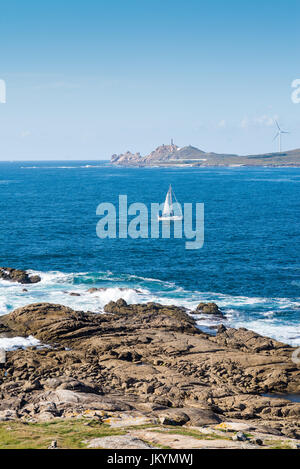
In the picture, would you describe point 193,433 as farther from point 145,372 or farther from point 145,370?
point 145,370

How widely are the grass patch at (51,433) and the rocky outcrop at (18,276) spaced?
137 ft

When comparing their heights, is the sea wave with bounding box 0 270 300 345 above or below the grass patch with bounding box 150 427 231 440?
below

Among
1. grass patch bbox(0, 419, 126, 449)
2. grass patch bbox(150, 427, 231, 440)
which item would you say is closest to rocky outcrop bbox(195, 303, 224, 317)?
grass patch bbox(150, 427, 231, 440)

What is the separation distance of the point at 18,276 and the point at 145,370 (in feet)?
115

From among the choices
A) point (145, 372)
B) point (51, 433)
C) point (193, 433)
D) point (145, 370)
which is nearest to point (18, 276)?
point (145, 370)

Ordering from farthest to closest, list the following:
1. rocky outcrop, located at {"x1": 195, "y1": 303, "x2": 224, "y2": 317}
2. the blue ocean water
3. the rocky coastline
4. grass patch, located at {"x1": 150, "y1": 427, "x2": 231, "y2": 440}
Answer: the blue ocean water < rocky outcrop, located at {"x1": 195, "y1": 303, "x2": 224, "y2": 317} < the rocky coastline < grass patch, located at {"x1": 150, "y1": 427, "x2": 231, "y2": 440}

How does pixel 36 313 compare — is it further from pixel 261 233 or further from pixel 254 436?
pixel 261 233

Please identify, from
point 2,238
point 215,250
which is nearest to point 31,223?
point 2,238

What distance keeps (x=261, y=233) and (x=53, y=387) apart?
76.9 metres

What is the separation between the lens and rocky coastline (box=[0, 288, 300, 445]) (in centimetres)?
3019

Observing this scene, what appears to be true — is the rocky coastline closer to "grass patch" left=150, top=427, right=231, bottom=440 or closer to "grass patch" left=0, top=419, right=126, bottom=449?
"grass patch" left=0, top=419, right=126, bottom=449

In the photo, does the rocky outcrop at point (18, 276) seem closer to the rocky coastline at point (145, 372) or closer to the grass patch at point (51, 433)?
the rocky coastline at point (145, 372)

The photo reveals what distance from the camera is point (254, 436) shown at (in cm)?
2503

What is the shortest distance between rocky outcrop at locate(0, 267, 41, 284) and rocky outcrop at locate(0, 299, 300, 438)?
1656 centimetres
